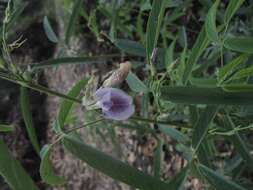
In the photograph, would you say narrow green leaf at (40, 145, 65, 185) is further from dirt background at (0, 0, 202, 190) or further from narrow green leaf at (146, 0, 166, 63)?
dirt background at (0, 0, 202, 190)

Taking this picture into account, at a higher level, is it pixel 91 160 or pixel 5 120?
pixel 91 160

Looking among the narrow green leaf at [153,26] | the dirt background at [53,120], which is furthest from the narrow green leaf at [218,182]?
the dirt background at [53,120]

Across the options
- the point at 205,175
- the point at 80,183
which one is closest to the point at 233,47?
the point at 205,175

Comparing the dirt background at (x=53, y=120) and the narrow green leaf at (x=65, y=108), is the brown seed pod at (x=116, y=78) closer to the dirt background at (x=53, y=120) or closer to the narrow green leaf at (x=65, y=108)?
the narrow green leaf at (x=65, y=108)

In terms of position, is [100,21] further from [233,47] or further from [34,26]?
[233,47]

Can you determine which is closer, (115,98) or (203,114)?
(115,98)
